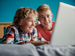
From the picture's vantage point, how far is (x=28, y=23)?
936 millimetres

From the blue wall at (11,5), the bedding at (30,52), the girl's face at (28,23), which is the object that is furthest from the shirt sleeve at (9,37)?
the blue wall at (11,5)

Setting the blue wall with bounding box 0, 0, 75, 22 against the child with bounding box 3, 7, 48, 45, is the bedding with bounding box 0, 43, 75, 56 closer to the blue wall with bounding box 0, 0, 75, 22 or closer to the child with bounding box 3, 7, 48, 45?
the child with bounding box 3, 7, 48, 45

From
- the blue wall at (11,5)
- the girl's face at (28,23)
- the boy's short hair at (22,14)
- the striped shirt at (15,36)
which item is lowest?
the striped shirt at (15,36)

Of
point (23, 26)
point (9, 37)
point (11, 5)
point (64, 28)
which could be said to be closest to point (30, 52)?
point (64, 28)

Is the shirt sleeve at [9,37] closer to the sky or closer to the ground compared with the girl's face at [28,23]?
closer to the ground

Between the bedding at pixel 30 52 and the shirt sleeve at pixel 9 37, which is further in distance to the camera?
the shirt sleeve at pixel 9 37

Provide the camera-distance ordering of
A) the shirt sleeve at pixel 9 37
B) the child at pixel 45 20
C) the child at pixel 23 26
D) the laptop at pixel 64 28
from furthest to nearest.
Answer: the child at pixel 45 20 → the child at pixel 23 26 → the shirt sleeve at pixel 9 37 → the laptop at pixel 64 28

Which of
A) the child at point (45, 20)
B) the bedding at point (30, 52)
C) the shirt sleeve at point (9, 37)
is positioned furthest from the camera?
the child at point (45, 20)

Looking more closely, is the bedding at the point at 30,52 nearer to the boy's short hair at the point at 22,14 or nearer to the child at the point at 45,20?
the boy's short hair at the point at 22,14

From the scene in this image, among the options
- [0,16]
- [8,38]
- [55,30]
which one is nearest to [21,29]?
[8,38]

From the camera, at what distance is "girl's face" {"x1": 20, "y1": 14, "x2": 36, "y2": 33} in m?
0.94

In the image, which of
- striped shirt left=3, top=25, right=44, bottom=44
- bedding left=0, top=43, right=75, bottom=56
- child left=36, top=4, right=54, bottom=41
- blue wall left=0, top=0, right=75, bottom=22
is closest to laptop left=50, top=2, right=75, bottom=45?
bedding left=0, top=43, right=75, bottom=56

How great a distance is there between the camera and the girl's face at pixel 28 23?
37.2 inches

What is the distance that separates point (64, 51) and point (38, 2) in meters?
2.65
